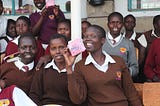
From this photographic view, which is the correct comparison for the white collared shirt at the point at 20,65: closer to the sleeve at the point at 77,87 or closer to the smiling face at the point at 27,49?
the smiling face at the point at 27,49

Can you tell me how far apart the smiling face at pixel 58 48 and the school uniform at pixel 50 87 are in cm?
10

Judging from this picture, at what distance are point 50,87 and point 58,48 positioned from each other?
42 centimetres

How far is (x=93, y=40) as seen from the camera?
14.0 ft

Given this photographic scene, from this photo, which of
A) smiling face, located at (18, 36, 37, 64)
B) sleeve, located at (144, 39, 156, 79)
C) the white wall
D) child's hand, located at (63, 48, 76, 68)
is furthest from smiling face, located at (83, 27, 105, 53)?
the white wall

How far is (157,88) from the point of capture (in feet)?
14.3

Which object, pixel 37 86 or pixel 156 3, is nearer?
pixel 37 86

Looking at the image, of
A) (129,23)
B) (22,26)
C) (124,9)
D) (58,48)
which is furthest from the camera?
(124,9)

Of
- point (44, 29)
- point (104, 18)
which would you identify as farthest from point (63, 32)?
point (104, 18)

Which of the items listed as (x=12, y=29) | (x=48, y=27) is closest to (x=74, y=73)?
(x=48, y=27)

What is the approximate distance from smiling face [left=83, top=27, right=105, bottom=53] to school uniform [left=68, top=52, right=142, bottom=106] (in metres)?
0.11

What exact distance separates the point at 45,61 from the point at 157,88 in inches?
49.5

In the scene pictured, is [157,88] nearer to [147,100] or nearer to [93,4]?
[147,100]

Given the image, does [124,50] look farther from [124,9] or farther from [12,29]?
[124,9]

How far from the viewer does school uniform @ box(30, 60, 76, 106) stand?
4270mm
